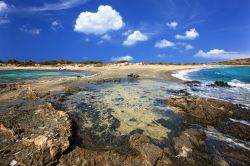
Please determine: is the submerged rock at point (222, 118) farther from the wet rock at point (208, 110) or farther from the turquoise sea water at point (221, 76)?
the turquoise sea water at point (221, 76)

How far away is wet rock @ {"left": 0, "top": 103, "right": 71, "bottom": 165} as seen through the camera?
7871 millimetres

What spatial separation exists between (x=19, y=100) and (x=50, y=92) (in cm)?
341

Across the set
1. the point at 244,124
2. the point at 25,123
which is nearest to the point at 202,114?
the point at 244,124

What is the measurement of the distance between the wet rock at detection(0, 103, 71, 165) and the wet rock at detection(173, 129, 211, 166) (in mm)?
4384

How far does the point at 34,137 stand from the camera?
894 cm

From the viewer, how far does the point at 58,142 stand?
8.80m

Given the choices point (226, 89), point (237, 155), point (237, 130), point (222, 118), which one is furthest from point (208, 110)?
point (226, 89)

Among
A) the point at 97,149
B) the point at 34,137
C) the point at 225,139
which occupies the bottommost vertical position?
the point at 225,139

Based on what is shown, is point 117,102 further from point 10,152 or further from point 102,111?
point 10,152

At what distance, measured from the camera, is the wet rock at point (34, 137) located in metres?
7.87

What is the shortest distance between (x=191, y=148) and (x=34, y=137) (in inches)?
246

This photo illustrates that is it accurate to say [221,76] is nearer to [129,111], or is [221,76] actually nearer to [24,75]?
[129,111]

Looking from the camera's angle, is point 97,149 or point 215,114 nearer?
point 97,149

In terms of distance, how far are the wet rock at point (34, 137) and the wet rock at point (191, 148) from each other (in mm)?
4384
